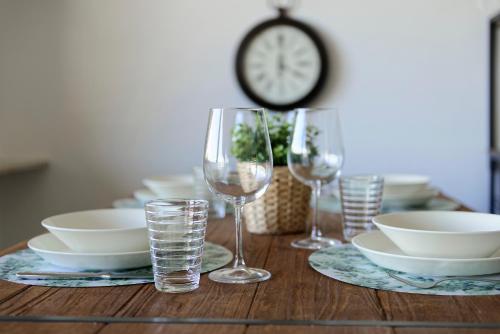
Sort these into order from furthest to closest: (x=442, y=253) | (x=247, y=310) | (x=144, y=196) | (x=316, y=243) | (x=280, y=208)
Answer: (x=144, y=196), (x=280, y=208), (x=316, y=243), (x=442, y=253), (x=247, y=310)

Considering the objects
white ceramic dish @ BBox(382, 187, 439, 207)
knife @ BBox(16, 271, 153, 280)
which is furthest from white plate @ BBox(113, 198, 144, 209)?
knife @ BBox(16, 271, 153, 280)

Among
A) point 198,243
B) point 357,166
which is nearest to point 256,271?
point 198,243

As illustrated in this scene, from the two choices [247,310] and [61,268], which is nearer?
[247,310]

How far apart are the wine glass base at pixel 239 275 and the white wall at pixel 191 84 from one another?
2.19 metres

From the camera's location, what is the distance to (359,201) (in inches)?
51.3

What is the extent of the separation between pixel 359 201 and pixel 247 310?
0.57 metres

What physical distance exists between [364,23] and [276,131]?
174 cm

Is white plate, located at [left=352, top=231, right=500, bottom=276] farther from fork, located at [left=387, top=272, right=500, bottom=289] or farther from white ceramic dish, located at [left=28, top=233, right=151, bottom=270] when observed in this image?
white ceramic dish, located at [left=28, top=233, right=151, bottom=270]

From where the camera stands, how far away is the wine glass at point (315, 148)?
1.29 m

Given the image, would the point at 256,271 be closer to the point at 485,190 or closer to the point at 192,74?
the point at 192,74

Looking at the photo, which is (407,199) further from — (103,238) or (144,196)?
(103,238)

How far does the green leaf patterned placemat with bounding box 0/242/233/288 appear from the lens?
93 centimetres

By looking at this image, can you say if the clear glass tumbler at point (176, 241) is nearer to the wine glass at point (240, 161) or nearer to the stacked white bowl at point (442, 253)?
the wine glass at point (240, 161)

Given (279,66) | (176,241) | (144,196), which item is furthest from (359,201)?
(279,66)
